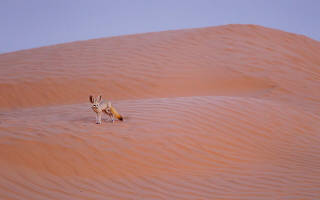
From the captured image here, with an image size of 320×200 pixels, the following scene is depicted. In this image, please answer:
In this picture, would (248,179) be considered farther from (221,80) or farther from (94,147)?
(221,80)

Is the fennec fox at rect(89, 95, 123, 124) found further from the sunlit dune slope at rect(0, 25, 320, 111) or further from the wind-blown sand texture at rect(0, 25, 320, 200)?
the sunlit dune slope at rect(0, 25, 320, 111)

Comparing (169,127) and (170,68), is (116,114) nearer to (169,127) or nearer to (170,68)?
(169,127)

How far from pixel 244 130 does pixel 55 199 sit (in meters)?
3.93

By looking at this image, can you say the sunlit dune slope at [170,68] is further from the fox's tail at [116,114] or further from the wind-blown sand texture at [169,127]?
the fox's tail at [116,114]

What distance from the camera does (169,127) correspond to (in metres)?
6.69

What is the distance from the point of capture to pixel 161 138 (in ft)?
20.7

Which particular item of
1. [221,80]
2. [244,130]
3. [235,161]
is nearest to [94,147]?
[235,161]

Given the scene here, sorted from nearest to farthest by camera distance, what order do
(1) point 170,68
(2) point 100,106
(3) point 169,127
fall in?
(2) point 100,106, (3) point 169,127, (1) point 170,68

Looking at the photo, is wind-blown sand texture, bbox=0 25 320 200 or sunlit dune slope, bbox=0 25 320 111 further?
sunlit dune slope, bbox=0 25 320 111

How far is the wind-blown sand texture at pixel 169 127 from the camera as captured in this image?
5105mm

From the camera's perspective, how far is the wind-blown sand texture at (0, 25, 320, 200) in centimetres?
511

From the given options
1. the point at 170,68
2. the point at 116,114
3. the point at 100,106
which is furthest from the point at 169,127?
the point at 170,68

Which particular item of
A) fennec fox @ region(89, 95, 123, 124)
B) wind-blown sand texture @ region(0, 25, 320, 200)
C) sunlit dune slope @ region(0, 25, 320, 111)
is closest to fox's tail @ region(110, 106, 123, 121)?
fennec fox @ region(89, 95, 123, 124)

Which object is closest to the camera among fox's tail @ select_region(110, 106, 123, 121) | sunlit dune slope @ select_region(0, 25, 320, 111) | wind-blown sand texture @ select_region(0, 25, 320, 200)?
wind-blown sand texture @ select_region(0, 25, 320, 200)
